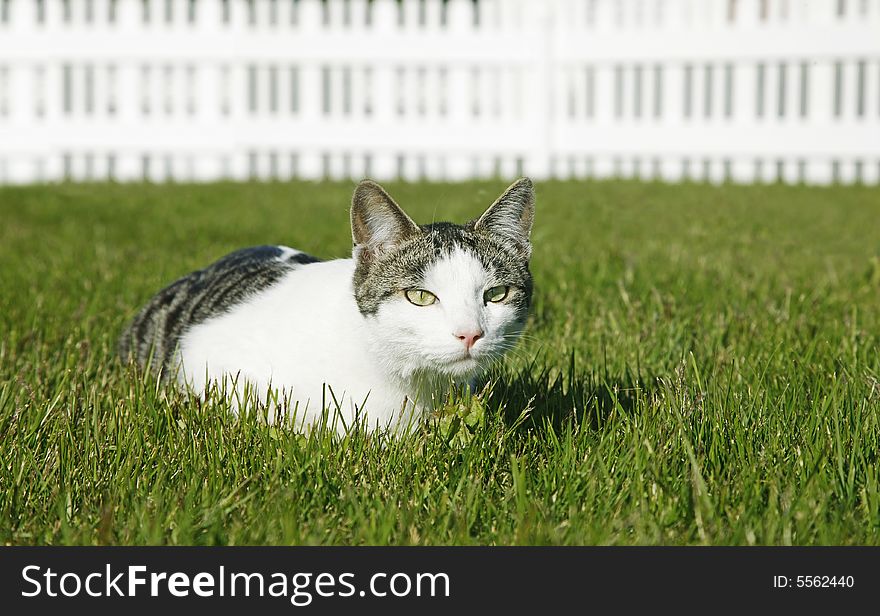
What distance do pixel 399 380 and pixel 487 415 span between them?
28cm

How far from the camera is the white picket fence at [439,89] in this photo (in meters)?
11.4

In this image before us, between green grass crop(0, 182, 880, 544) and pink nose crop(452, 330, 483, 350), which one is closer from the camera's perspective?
green grass crop(0, 182, 880, 544)

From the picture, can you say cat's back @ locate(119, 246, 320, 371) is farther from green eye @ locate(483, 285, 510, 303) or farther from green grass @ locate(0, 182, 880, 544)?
→ green eye @ locate(483, 285, 510, 303)

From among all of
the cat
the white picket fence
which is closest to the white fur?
the cat

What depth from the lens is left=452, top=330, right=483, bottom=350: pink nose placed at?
7.90 ft

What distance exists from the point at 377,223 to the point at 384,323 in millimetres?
342

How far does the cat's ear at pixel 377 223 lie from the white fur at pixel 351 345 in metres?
0.18

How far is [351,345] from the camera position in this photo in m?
2.73

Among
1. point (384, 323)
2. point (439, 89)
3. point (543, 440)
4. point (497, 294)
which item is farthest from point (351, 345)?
point (439, 89)

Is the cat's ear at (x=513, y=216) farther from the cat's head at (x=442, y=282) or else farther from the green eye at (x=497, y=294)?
the green eye at (x=497, y=294)

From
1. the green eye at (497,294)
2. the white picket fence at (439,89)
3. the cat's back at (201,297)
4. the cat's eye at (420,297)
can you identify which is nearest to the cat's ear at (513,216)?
the green eye at (497,294)

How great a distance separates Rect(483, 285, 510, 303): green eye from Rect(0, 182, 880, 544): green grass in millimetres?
345

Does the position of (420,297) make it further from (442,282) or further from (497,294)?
(497,294)

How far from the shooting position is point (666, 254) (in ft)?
19.1
